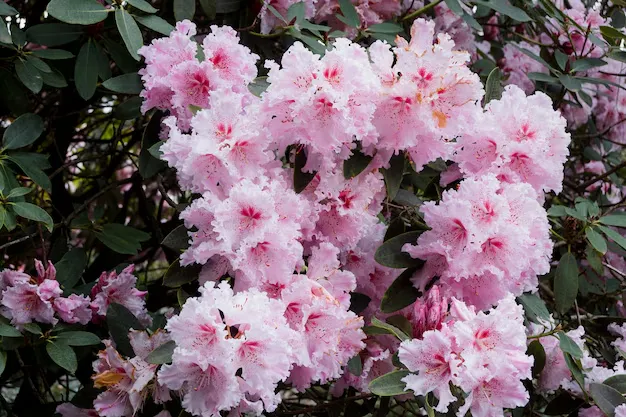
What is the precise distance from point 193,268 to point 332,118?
0.42 m

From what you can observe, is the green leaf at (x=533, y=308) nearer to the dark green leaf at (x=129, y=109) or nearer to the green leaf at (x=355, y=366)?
the green leaf at (x=355, y=366)

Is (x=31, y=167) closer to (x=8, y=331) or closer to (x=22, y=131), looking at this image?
(x=22, y=131)

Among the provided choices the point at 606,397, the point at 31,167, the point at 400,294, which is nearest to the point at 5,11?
the point at 31,167

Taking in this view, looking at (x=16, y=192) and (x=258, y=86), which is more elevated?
(x=258, y=86)

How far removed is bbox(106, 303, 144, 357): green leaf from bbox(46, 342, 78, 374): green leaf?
0.35 ft

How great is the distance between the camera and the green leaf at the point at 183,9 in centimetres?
188

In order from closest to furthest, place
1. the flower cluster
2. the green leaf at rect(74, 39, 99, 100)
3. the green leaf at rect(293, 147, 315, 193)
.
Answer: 1. the flower cluster
2. the green leaf at rect(293, 147, 315, 193)
3. the green leaf at rect(74, 39, 99, 100)

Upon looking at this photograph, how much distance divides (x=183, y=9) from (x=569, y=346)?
1.15 m

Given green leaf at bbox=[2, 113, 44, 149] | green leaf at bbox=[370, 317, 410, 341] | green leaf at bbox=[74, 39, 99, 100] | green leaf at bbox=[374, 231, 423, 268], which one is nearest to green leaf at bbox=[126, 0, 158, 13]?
green leaf at bbox=[74, 39, 99, 100]

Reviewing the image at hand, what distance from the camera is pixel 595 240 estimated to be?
186cm

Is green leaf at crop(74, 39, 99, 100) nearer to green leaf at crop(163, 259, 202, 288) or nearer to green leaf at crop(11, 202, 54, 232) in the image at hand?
green leaf at crop(11, 202, 54, 232)

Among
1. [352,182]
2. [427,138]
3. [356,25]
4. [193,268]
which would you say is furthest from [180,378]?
[356,25]

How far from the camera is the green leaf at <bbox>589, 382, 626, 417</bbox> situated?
5.63 feet

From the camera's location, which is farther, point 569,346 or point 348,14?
point 348,14
